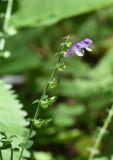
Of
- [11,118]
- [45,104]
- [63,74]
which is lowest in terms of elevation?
[45,104]

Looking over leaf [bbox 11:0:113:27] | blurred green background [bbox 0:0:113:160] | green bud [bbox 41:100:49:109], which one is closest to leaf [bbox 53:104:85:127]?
blurred green background [bbox 0:0:113:160]

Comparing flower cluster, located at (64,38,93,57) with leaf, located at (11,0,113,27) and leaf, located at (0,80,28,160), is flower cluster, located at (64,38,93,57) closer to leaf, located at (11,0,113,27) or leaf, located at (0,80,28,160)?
leaf, located at (0,80,28,160)

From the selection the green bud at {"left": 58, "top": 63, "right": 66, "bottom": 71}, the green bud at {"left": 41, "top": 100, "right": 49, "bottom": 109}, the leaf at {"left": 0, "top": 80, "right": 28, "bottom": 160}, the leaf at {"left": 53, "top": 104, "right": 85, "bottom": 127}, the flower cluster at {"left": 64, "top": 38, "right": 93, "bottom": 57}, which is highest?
the leaf at {"left": 53, "top": 104, "right": 85, "bottom": 127}

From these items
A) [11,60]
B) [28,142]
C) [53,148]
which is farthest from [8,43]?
[28,142]

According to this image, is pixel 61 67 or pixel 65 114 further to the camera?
pixel 65 114

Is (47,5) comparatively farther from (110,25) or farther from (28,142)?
(110,25)

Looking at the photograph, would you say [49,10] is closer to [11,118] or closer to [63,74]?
[11,118]

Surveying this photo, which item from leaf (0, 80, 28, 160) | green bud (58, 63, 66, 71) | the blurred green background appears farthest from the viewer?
the blurred green background

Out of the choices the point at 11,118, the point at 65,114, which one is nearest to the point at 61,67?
the point at 11,118
